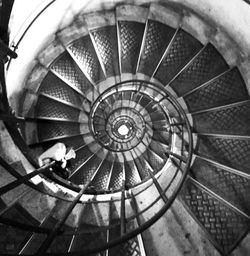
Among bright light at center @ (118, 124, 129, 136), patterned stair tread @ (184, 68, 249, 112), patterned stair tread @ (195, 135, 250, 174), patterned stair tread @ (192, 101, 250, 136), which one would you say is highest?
bright light at center @ (118, 124, 129, 136)

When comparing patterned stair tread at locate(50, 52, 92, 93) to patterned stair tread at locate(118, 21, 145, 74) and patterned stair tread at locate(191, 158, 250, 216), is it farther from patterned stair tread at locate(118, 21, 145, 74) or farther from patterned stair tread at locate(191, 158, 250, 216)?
patterned stair tread at locate(191, 158, 250, 216)

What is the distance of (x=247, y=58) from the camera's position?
12.6 feet

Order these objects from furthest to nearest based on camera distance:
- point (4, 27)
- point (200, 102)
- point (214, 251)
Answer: point (200, 102), point (214, 251), point (4, 27)

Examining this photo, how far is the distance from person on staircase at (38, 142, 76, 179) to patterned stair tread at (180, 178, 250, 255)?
1.93 m

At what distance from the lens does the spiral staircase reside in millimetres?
3318

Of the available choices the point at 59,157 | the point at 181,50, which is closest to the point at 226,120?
the point at 181,50

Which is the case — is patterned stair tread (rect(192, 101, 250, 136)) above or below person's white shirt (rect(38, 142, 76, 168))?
below

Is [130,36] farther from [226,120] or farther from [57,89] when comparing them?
[226,120]

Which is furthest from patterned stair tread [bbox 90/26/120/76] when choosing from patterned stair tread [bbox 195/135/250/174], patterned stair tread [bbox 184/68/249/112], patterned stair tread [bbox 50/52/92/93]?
patterned stair tread [bbox 195/135/250/174]

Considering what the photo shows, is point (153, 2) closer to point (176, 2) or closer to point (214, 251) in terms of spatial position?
point (176, 2)

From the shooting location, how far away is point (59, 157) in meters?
3.95

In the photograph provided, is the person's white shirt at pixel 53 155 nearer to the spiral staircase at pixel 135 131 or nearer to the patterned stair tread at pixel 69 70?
the spiral staircase at pixel 135 131

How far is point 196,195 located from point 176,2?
3.09 metres

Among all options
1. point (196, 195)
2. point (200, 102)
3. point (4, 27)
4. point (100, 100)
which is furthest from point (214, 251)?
point (4, 27)
